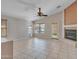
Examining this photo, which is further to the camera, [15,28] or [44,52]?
[15,28]

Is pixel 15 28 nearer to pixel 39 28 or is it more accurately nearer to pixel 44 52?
pixel 39 28

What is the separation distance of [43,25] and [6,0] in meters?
11.8

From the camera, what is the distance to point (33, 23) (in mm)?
19469

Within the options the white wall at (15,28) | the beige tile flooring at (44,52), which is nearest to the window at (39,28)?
the white wall at (15,28)

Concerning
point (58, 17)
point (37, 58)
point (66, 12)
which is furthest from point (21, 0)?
point (58, 17)

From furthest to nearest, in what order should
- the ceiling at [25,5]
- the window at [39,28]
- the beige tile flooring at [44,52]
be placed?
the window at [39,28] < the ceiling at [25,5] < the beige tile flooring at [44,52]

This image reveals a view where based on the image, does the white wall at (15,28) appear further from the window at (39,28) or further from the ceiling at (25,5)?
the window at (39,28)

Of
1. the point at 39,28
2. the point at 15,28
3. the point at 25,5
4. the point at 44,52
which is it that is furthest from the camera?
the point at 39,28

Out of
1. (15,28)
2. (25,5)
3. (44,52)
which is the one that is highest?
(25,5)

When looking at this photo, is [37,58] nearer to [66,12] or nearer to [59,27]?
[66,12]

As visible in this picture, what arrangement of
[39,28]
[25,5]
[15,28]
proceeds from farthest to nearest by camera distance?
[39,28], [15,28], [25,5]

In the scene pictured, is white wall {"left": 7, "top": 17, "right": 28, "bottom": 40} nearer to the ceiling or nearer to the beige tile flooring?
the ceiling

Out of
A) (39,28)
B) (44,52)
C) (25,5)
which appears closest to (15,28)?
(25,5)

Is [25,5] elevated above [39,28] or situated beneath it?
elevated above
